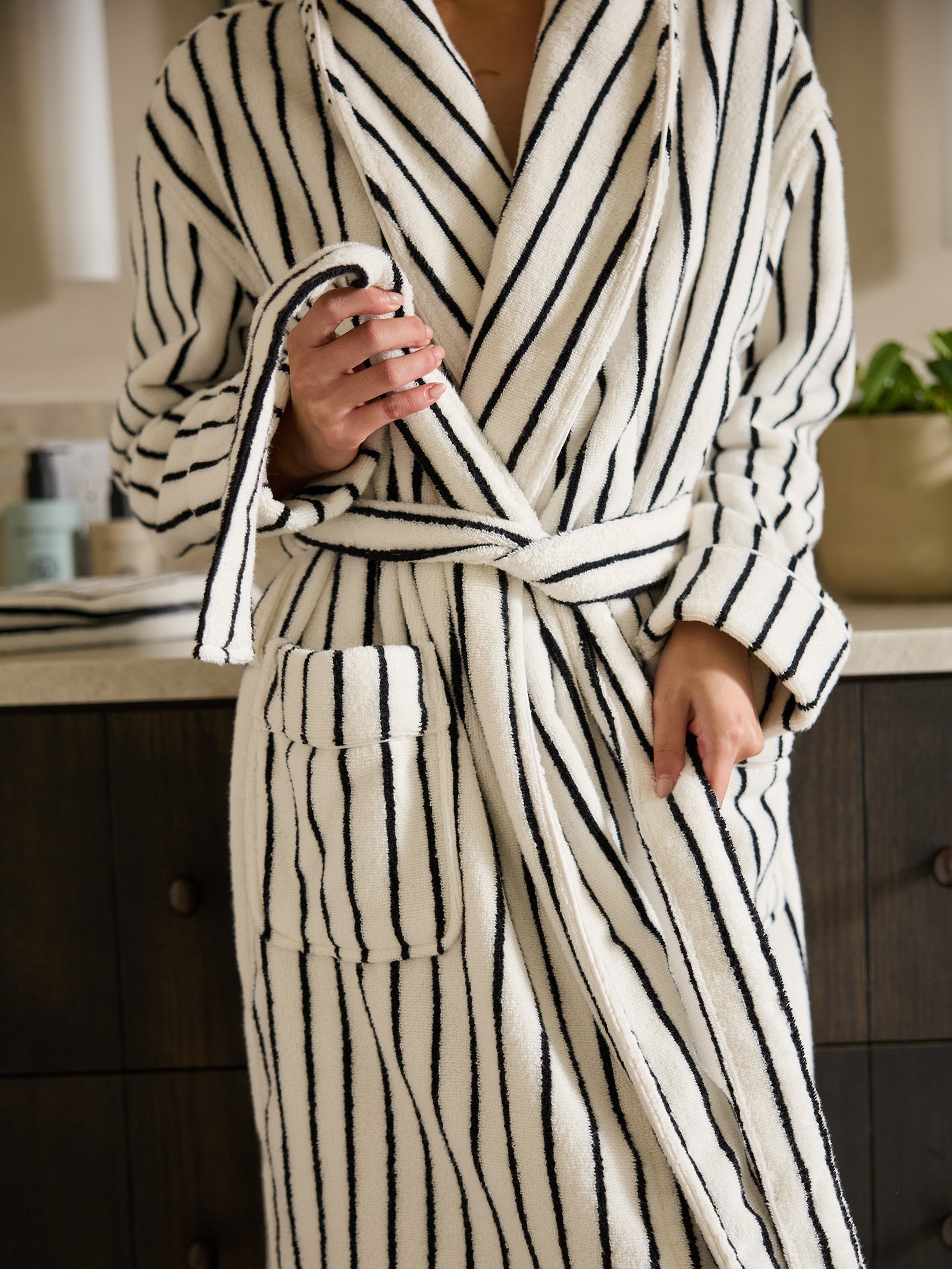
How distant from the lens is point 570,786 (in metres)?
0.62

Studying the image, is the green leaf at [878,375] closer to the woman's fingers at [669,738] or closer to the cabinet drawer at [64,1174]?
the woman's fingers at [669,738]

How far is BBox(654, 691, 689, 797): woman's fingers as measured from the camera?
1.99ft

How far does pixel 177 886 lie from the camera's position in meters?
0.89

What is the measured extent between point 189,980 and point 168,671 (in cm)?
27

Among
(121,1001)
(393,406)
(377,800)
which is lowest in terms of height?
(121,1001)

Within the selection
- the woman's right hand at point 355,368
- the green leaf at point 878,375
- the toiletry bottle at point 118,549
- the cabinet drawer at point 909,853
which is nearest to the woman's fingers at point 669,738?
the woman's right hand at point 355,368

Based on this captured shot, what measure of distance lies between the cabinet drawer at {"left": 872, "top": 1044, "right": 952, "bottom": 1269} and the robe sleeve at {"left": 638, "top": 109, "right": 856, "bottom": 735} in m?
0.44

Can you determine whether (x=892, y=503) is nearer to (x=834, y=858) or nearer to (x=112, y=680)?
(x=834, y=858)

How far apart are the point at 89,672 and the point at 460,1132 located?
49 centimetres

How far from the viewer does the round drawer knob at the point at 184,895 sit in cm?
88

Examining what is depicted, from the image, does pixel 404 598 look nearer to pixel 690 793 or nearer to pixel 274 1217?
pixel 690 793

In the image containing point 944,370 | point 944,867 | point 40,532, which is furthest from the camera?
point 40,532

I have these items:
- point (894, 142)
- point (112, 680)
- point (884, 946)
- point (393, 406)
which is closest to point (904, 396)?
point (894, 142)

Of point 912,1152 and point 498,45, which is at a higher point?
point 498,45
